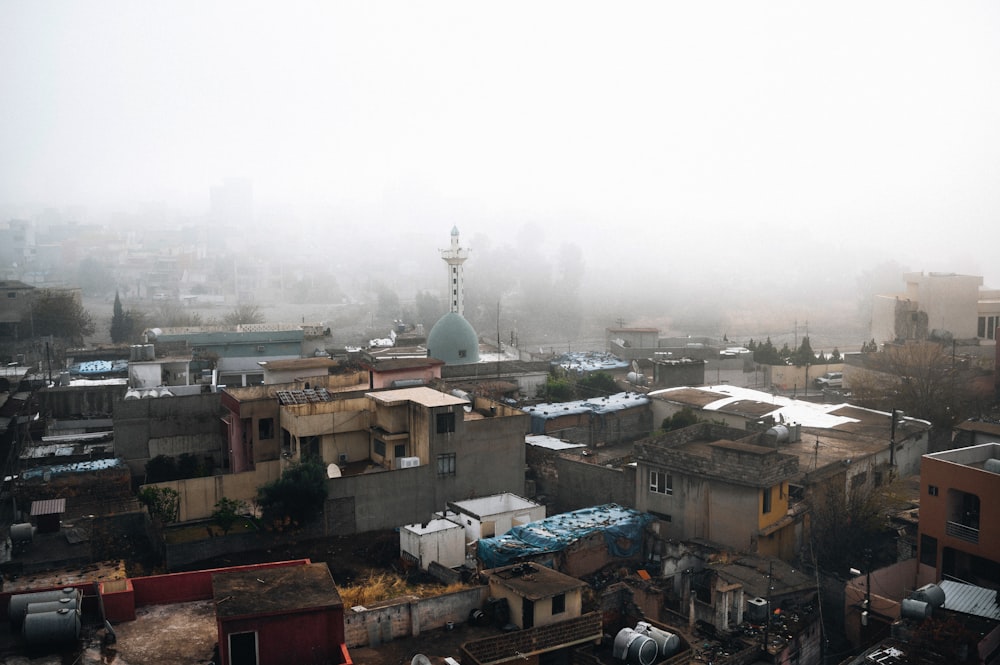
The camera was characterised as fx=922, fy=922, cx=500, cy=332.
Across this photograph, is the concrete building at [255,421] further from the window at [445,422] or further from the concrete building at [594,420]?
the concrete building at [594,420]

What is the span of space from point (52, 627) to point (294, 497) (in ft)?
26.0

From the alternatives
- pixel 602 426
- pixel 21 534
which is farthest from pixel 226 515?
pixel 602 426

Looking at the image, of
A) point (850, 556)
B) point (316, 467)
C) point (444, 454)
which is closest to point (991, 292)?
point (850, 556)

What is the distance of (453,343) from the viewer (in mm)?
→ 30781

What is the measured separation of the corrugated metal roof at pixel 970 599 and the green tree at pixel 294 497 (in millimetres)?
10249

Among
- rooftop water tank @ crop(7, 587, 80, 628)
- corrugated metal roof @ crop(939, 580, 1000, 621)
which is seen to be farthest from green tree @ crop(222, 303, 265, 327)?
rooftop water tank @ crop(7, 587, 80, 628)

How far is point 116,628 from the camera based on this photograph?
9211mm

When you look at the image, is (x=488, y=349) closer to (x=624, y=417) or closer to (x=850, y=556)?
(x=624, y=417)

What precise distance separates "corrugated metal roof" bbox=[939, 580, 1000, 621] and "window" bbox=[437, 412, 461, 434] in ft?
29.0

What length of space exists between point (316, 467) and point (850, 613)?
9.22 m

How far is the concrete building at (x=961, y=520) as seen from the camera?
13.8m

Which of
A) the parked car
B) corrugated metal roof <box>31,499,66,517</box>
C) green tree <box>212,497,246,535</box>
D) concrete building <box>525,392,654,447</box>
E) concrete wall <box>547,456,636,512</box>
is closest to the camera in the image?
corrugated metal roof <box>31,499,66,517</box>

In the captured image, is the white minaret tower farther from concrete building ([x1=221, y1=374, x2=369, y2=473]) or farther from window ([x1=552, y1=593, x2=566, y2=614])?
window ([x1=552, y1=593, x2=566, y2=614])

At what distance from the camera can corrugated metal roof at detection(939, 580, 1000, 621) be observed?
12823mm
